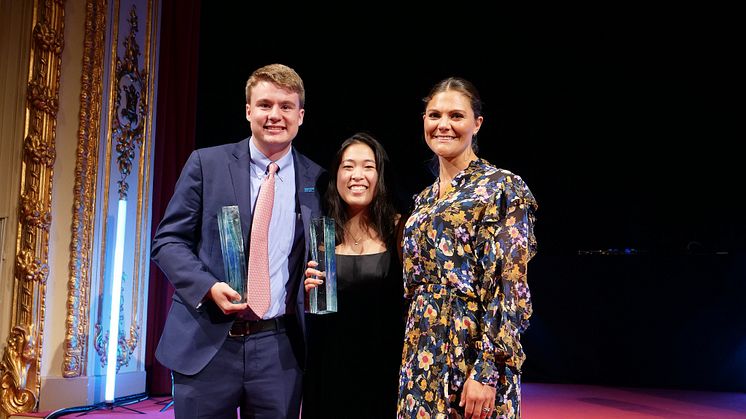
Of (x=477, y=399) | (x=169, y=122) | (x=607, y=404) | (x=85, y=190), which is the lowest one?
(x=607, y=404)

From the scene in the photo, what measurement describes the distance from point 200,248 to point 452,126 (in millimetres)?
815

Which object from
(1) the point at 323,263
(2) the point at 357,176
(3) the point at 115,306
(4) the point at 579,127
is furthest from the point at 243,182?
(4) the point at 579,127

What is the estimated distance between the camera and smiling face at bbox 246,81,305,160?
1970mm

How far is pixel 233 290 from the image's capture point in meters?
1.76

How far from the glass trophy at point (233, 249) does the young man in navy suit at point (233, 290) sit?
27 mm

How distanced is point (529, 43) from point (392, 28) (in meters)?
1.39

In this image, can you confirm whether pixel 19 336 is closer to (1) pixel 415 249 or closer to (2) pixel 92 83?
(2) pixel 92 83

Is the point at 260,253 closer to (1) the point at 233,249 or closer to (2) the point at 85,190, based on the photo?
(1) the point at 233,249

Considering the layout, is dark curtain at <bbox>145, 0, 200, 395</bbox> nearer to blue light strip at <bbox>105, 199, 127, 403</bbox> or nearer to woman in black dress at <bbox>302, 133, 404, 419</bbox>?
blue light strip at <bbox>105, 199, 127, 403</bbox>

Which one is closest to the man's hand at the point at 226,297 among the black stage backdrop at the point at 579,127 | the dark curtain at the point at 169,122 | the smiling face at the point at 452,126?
the smiling face at the point at 452,126

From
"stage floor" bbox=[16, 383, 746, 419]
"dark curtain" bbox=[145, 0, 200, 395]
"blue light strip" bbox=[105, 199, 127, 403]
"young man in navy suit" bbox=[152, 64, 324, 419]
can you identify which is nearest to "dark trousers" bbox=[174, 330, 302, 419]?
"young man in navy suit" bbox=[152, 64, 324, 419]

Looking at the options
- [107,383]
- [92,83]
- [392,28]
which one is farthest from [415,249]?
[392,28]

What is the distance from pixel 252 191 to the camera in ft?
6.57

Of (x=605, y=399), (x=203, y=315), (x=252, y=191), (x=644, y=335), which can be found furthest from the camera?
(x=644, y=335)
